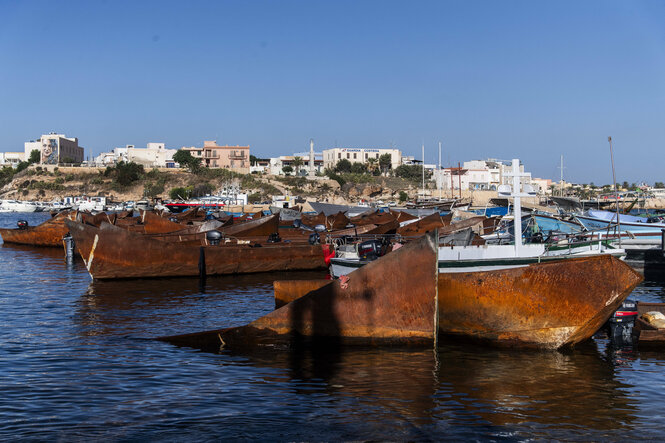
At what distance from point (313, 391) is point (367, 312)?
95.2 inches

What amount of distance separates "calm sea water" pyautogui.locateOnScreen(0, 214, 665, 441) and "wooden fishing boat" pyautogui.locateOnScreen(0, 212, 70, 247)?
2476 cm

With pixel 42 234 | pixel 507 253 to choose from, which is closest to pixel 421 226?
pixel 507 253

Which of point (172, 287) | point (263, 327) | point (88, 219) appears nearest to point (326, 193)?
point (88, 219)

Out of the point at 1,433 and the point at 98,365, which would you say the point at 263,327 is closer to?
the point at 98,365

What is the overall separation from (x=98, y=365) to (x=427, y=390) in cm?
561

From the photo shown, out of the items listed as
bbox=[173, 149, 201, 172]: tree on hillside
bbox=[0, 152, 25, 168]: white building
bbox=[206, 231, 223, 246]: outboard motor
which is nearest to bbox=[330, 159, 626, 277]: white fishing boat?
bbox=[206, 231, 223, 246]: outboard motor

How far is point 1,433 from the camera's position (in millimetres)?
7930

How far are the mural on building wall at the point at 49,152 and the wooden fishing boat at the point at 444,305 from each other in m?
145

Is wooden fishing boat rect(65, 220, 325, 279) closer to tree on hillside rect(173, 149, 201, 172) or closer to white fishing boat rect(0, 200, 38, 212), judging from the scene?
white fishing boat rect(0, 200, 38, 212)

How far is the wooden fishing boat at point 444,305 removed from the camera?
10.9m

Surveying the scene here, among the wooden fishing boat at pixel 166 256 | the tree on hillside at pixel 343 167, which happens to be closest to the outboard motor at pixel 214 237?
the wooden fishing boat at pixel 166 256

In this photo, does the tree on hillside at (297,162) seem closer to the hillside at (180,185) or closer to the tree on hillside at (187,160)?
the hillside at (180,185)

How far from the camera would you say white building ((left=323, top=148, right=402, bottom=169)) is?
477 feet

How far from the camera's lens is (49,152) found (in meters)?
145
